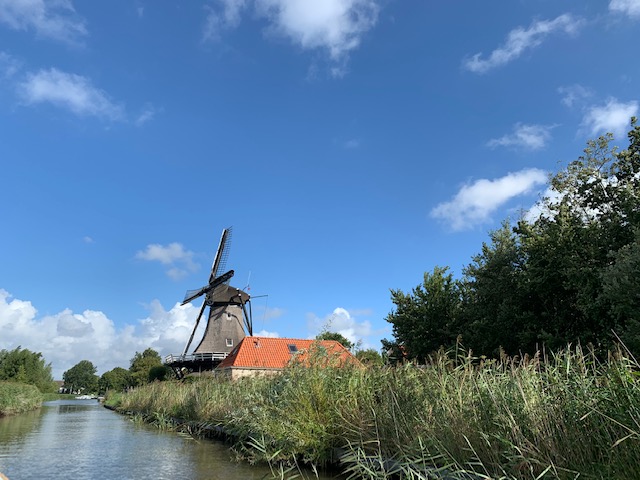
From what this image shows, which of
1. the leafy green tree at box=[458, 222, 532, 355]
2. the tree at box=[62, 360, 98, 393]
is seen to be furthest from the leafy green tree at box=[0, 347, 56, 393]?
the tree at box=[62, 360, 98, 393]

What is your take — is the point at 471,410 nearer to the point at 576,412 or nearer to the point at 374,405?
the point at 576,412

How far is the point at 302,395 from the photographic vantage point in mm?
8555

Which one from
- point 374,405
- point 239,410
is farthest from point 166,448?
point 374,405

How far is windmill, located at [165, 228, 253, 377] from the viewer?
39.1m

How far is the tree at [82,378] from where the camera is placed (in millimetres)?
137125

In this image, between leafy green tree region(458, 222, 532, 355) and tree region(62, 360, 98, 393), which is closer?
leafy green tree region(458, 222, 532, 355)

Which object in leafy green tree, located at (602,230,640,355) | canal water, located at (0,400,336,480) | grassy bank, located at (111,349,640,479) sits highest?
leafy green tree, located at (602,230,640,355)

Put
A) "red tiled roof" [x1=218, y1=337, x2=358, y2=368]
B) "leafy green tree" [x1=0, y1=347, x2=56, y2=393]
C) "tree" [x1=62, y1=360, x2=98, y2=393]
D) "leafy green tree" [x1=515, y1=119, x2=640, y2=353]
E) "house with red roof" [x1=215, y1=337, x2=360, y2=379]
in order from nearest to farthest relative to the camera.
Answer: "leafy green tree" [x1=515, y1=119, x2=640, y2=353] < "house with red roof" [x1=215, y1=337, x2=360, y2=379] < "red tiled roof" [x1=218, y1=337, x2=358, y2=368] < "leafy green tree" [x1=0, y1=347, x2=56, y2=393] < "tree" [x1=62, y1=360, x2=98, y2=393]

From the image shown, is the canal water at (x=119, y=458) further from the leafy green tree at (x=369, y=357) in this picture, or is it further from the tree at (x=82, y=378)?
the tree at (x=82, y=378)

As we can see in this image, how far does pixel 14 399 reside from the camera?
2645 centimetres

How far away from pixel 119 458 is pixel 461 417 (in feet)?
28.8

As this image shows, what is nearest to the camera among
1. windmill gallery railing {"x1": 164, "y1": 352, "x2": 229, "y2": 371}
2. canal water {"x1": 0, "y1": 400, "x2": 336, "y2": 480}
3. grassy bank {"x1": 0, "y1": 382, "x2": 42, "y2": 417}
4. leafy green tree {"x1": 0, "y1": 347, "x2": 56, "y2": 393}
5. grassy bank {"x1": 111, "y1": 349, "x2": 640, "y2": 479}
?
grassy bank {"x1": 111, "y1": 349, "x2": 640, "y2": 479}

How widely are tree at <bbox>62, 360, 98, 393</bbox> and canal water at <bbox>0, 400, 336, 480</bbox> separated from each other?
5451 inches

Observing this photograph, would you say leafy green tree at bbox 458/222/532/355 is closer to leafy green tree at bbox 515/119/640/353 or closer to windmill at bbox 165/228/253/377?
leafy green tree at bbox 515/119/640/353
